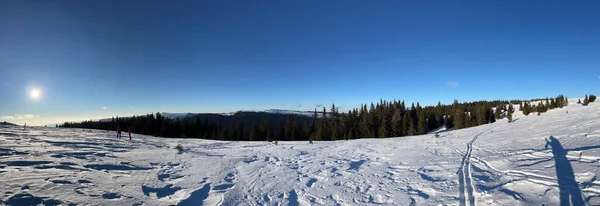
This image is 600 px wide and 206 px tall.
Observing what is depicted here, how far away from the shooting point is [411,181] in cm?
784

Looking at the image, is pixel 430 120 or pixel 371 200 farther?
pixel 430 120

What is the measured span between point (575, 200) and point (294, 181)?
22.1 ft

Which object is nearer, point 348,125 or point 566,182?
point 566,182

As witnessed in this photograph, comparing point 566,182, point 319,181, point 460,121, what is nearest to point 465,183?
point 566,182

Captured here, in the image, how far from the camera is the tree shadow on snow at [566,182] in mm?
5125

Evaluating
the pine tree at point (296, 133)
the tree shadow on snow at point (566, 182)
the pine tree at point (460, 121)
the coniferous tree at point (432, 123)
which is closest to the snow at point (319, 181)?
the tree shadow on snow at point (566, 182)

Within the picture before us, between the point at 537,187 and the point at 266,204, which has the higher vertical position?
the point at 537,187

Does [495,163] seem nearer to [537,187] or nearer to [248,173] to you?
[537,187]

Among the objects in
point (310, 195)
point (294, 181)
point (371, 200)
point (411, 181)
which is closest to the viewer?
point (371, 200)

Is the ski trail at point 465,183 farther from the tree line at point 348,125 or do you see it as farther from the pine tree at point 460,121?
the pine tree at point 460,121

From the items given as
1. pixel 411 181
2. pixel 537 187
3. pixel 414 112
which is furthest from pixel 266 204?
pixel 414 112

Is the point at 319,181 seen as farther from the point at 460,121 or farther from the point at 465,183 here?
the point at 460,121

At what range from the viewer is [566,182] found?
6.09 m

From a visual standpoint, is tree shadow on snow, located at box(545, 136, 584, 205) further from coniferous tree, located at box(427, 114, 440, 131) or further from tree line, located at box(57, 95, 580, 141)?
coniferous tree, located at box(427, 114, 440, 131)
